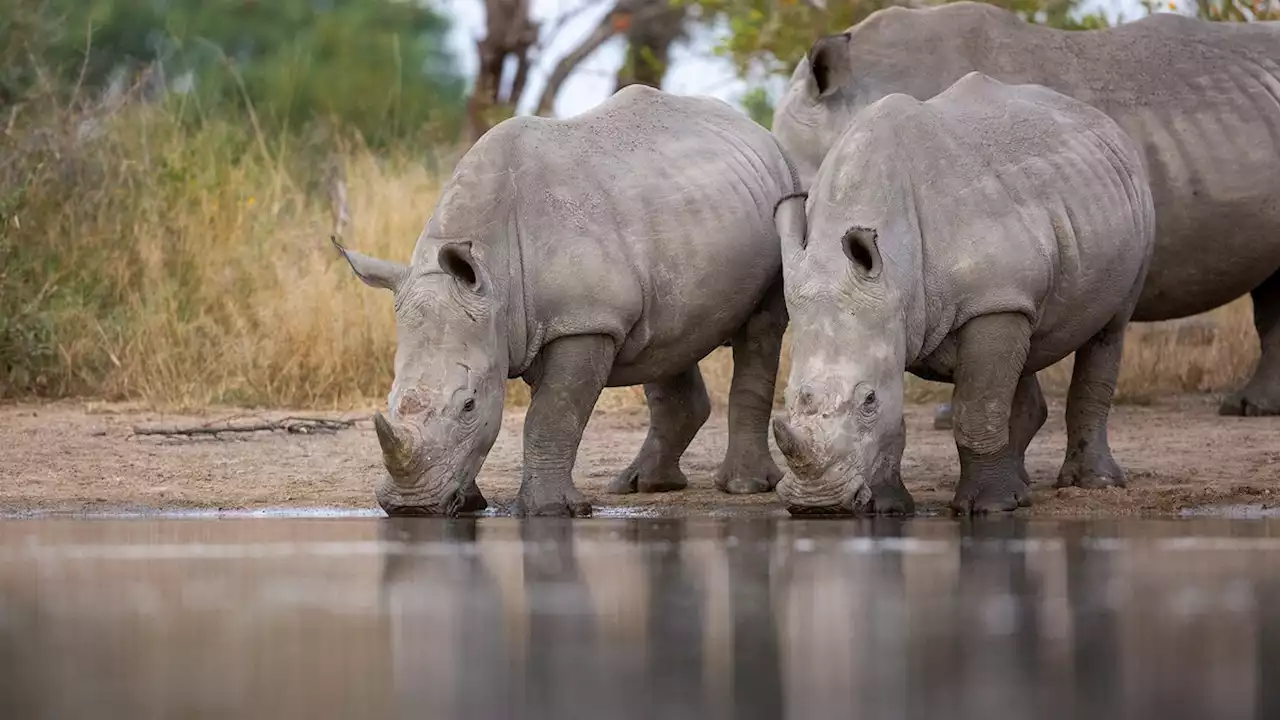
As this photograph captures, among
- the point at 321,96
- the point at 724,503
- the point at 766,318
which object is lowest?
the point at 724,503

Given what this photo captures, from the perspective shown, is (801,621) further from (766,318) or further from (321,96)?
(321,96)

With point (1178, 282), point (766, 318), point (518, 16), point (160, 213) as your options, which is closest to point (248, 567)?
point (766, 318)

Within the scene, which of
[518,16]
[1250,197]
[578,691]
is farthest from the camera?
[518,16]

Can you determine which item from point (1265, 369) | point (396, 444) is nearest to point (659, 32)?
point (1265, 369)

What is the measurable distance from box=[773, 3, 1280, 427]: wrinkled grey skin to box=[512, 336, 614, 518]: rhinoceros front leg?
7.98 feet

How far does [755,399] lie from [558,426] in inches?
47.1

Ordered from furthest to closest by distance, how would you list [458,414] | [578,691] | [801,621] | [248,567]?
[458,414]
[248,567]
[801,621]
[578,691]

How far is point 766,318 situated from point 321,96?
14.0 m

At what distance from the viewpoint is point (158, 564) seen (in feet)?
20.0

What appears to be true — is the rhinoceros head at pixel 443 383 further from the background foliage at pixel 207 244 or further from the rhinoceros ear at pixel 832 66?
the background foliage at pixel 207 244

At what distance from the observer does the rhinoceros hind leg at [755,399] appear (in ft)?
28.5

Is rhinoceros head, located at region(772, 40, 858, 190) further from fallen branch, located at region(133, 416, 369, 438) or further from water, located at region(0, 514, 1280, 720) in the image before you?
water, located at region(0, 514, 1280, 720)

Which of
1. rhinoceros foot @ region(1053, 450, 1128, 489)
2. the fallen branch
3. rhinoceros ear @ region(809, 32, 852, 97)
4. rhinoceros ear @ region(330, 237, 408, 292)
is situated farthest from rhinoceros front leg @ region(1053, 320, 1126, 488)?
the fallen branch

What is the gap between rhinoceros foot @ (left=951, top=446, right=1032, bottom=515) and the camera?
25.3 ft
